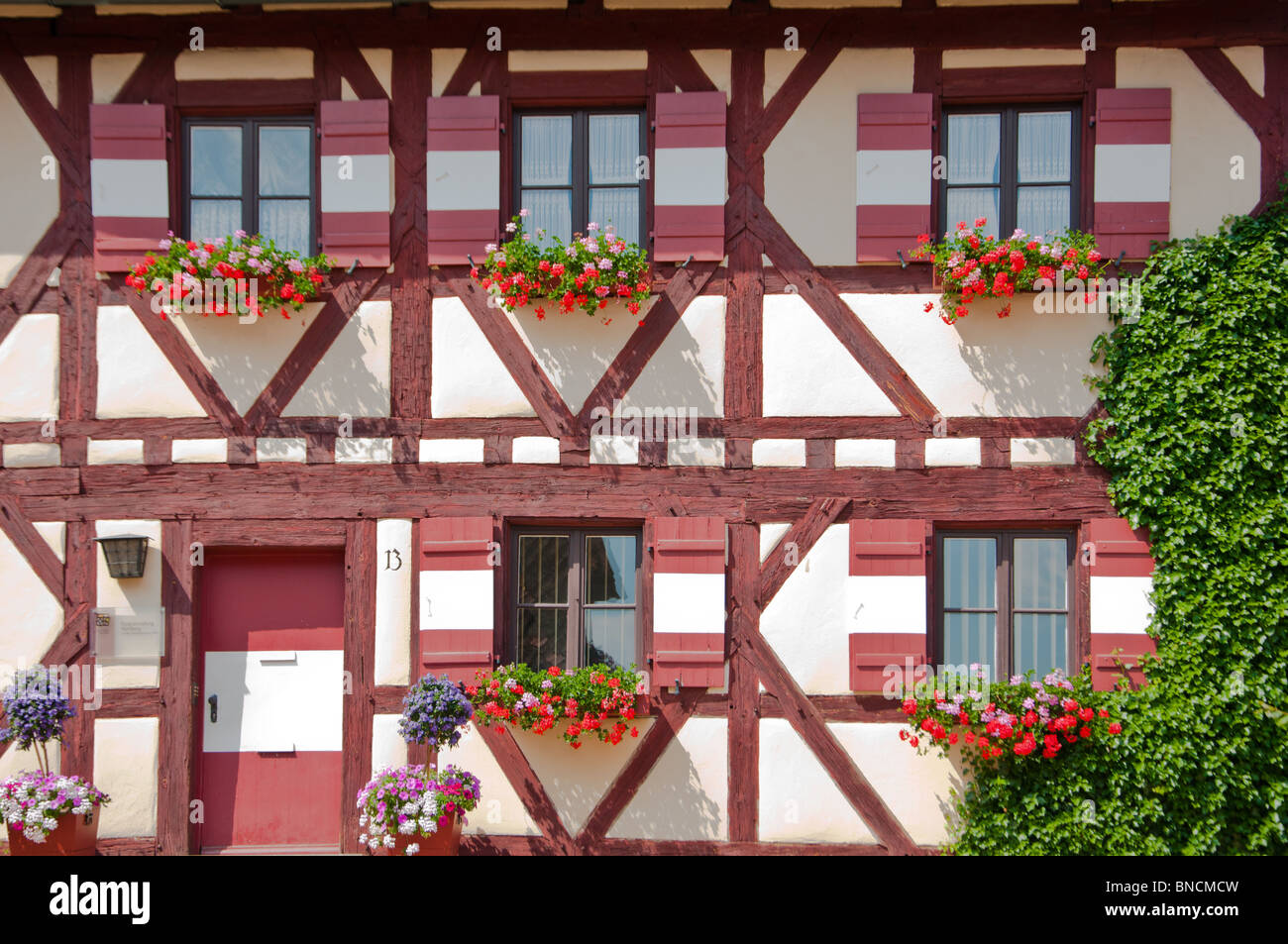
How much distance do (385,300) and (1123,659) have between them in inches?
202

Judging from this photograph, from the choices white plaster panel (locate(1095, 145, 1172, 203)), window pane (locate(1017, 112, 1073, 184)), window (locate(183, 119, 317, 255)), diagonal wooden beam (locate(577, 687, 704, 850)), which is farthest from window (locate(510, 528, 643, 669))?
white plaster panel (locate(1095, 145, 1172, 203))

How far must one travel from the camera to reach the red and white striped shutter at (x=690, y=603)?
21.1ft

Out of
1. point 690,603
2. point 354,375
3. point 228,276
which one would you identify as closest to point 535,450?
point 354,375

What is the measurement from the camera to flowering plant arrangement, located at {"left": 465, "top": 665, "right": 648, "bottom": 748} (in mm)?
6246

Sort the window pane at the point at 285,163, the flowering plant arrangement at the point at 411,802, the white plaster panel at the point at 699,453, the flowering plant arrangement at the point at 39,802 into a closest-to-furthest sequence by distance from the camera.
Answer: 1. the flowering plant arrangement at the point at 411,802
2. the flowering plant arrangement at the point at 39,802
3. the white plaster panel at the point at 699,453
4. the window pane at the point at 285,163

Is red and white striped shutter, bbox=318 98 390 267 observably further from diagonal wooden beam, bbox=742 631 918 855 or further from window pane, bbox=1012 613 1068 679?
window pane, bbox=1012 613 1068 679

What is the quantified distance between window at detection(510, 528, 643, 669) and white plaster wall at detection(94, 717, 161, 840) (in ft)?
7.85

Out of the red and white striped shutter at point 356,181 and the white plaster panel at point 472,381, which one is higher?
the red and white striped shutter at point 356,181

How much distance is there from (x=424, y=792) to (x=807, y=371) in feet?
11.2

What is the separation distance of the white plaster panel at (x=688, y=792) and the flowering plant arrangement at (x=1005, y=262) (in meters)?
3.05

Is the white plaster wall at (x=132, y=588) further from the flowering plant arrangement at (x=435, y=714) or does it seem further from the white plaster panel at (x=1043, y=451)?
the white plaster panel at (x=1043, y=451)

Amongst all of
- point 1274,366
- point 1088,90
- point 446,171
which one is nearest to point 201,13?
point 446,171

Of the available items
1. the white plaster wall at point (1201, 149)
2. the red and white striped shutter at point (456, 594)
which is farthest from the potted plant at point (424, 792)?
the white plaster wall at point (1201, 149)

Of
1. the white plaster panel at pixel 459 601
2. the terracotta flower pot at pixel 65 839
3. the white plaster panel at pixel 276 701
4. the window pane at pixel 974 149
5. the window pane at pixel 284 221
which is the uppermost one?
the window pane at pixel 974 149
